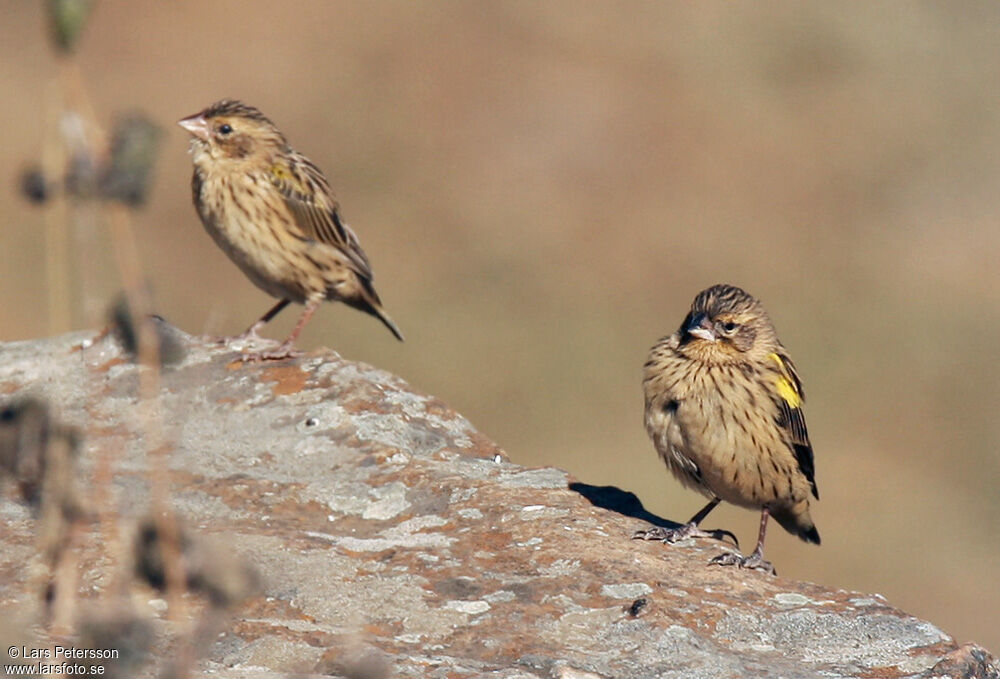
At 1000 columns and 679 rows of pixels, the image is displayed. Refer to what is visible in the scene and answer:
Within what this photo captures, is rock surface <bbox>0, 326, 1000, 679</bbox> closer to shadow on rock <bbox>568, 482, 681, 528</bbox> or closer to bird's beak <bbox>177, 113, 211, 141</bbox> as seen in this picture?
shadow on rock <bbox>568, 482, 681, 528</bbox>

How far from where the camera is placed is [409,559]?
4.49 m

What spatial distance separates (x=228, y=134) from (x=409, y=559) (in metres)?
4.37

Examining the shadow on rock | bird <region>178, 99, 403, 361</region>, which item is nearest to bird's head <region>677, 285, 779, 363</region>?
the shadow on rock

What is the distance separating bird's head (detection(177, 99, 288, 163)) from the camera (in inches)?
328

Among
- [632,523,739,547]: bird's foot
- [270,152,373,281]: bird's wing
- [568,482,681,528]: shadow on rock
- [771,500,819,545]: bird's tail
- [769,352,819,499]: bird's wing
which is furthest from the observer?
[270,152,373,281]: bird's wing

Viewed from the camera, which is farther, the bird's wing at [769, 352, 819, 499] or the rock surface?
the bird's wing at [769, 352, 819, 499]

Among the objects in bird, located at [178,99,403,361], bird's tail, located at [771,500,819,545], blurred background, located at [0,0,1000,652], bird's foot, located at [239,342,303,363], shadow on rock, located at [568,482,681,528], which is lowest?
shadow on rock, located at [568,482,681,528]

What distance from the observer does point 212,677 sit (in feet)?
11.7

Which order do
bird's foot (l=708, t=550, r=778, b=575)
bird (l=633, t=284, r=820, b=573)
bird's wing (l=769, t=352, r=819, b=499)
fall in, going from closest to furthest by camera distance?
bird's foot (l=708, t=550, r=778, b=575), bird (l=633, t=284, r=820, b=573), bird's wing (l=769, t=352, r=819, b=499)

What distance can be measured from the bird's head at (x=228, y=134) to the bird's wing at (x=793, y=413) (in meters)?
3.18

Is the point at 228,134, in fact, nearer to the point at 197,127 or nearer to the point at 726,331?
the point at 197,127

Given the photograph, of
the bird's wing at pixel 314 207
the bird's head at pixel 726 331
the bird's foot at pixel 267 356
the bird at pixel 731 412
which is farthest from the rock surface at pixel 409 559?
the bird's wing at pixel 314 207

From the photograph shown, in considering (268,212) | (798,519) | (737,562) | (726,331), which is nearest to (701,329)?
(726,331)

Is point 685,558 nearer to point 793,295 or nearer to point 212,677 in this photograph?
point 212,677
